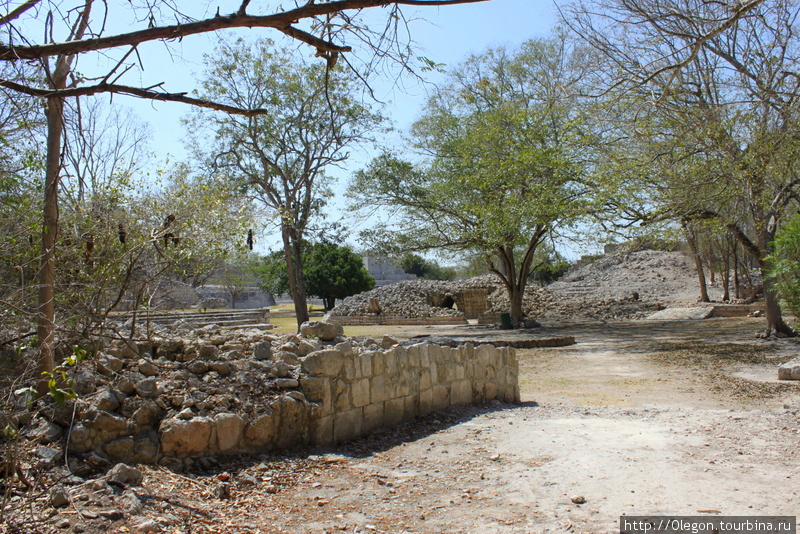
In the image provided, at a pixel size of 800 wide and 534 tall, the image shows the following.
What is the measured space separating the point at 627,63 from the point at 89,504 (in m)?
14.0

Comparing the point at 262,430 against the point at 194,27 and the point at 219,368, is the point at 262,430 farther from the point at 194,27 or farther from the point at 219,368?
the point at 194,27

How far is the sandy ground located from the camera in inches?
136

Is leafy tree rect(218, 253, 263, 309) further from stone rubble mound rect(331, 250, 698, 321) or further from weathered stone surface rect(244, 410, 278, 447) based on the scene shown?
stone rubble mound rect(331, 250, 698, 321)

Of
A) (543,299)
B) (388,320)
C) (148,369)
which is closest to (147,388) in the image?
(148,369)

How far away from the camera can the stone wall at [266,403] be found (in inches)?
160

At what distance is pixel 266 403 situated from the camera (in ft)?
16.0

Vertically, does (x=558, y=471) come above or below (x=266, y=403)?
below

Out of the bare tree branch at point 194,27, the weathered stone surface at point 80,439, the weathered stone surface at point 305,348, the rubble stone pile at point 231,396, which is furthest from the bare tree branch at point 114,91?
the weathered stone surface at point 305,348

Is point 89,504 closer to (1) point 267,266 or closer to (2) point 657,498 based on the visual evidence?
(2) point 657,498

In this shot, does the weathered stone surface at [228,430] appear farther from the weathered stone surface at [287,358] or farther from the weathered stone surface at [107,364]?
the weathered stone surface at [287,358]

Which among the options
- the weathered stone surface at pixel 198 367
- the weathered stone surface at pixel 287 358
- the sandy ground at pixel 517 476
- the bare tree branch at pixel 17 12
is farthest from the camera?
the weathered stone surface at pixel 287 358

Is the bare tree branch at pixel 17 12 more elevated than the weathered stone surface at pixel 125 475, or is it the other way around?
the bare tree branch at pixel 17 12

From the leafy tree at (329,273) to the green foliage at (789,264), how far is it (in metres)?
33.0

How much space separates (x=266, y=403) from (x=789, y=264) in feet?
32.9
